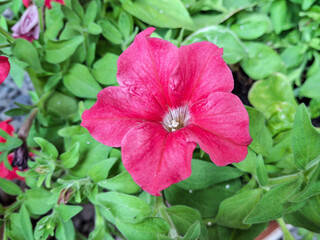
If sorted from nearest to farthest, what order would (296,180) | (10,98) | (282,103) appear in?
(296,180), (282,103), (10,98)

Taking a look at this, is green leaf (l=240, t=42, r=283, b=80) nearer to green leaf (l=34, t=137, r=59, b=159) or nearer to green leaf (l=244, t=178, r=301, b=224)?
green leaf (l=244, t=178, r=301, b=224)

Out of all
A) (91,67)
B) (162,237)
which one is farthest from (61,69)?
(162,237)

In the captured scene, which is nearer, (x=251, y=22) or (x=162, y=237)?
(x=162, y=237)

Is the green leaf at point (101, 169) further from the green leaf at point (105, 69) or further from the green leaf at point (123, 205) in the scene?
the green leaf at point (105, 69)

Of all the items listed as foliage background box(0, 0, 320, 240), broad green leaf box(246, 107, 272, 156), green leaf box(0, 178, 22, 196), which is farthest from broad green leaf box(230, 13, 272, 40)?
green leaf box(0, 178, 22, 196)

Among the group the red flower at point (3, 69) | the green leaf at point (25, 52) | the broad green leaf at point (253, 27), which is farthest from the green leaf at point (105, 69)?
the broad green leaf at point (253, 27)

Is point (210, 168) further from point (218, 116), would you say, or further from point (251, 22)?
point (251, 22)
